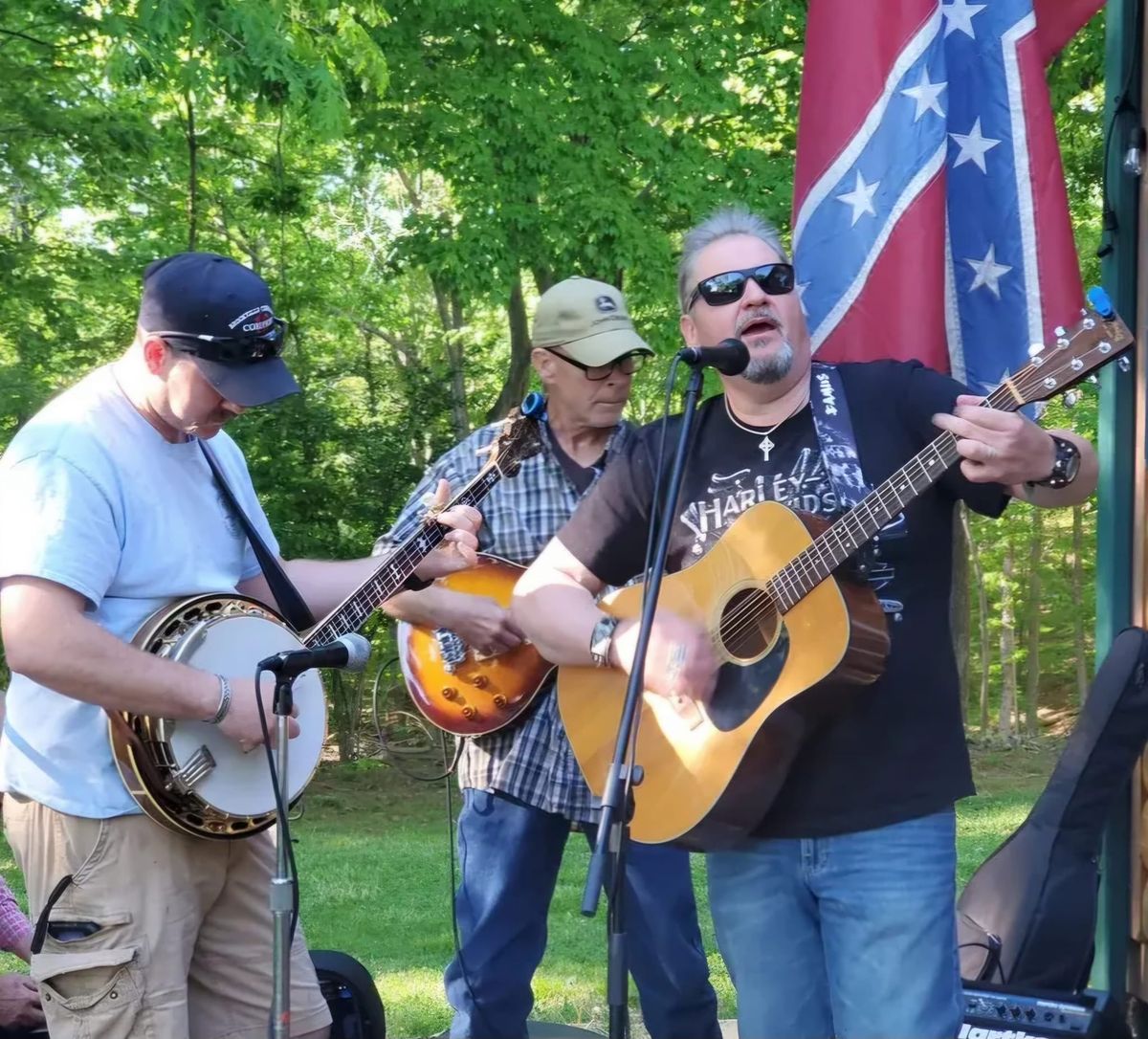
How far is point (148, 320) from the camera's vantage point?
118 inches

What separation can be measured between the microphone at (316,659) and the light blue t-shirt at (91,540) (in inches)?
17.1

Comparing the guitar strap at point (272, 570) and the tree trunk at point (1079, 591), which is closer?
the guitar strap at point (272, 570)

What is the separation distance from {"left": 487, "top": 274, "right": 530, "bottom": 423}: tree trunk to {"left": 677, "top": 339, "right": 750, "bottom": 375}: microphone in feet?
36.6

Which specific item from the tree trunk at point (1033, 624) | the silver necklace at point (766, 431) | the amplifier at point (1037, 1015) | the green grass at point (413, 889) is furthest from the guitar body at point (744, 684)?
the tree trunk at point (1033, 624)

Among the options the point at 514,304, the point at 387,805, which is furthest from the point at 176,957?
the point at 514,304

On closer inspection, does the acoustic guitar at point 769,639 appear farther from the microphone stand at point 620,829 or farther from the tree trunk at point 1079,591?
the tree trunk at point 1079,591

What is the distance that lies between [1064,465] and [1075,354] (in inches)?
8.0

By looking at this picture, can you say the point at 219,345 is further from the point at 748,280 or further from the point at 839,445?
the point at 839,445

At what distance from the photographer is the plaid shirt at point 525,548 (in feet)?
12.3

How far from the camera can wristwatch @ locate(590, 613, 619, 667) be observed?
3098 millimetres

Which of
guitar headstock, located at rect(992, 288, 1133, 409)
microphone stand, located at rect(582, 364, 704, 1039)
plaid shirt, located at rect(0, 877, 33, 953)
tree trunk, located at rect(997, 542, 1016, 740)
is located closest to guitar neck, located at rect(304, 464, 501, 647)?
microphone stand, located at rect(582, 364, 704, 1039)

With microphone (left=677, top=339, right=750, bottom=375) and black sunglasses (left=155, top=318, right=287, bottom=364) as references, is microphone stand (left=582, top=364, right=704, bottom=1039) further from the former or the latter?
black sunglasses (left=155, top=318, right=287, bottom=364)

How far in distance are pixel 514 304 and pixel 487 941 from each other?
11.1 meters

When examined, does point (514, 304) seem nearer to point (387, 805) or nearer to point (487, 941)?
point (387, 805)
